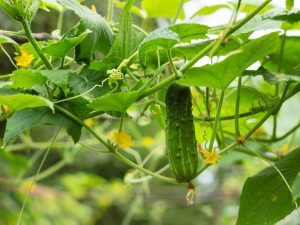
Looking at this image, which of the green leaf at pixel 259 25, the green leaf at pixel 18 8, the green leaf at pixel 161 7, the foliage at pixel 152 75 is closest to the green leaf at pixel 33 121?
the foliage at pixel 152 75

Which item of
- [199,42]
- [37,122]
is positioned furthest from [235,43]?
[37,122]

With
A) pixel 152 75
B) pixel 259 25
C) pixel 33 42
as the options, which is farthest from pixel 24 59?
pixel 259 25

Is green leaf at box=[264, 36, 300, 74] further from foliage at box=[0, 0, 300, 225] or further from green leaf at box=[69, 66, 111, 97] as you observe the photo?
green leaf at box=[69, 66, 111, 97]

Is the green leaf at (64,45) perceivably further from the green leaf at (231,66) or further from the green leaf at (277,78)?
the green leaf at (277,78)

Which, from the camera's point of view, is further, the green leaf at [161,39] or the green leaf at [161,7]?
the green leaf at [161,7]

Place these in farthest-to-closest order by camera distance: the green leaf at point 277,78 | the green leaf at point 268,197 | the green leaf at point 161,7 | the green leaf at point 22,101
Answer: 1. the green leaf at point 161,7
2. the green leaf at point 268,197
3. the green leaf at point 277,78
4. the green leaf at point 22,101

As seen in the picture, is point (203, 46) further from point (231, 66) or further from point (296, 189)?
point (296, 189)
